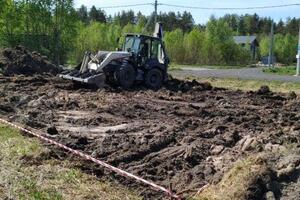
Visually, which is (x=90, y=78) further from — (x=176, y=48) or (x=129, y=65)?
(x=176, y=48)

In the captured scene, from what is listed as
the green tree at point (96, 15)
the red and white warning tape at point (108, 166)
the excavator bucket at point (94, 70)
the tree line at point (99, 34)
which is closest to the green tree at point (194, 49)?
the tree line at point (99, 34)

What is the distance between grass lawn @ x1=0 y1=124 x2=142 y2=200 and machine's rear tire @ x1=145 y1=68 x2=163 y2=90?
12.6m

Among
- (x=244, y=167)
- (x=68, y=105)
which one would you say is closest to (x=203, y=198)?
(x=244, y=167)

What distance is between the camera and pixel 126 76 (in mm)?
20406

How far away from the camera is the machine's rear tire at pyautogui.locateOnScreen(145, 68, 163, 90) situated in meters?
21.5

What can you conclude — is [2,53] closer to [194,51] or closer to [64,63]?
[64,63]

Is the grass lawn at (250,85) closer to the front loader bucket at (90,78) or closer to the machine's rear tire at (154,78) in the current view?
the machine's rear tire at (154,78)

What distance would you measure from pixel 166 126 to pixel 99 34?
52368 mm

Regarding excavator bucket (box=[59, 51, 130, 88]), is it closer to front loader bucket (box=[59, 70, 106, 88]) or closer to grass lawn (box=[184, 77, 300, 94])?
front loader bucket (box=[59, 70, 106, 88])

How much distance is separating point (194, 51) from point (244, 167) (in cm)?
6336

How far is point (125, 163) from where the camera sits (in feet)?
29.1

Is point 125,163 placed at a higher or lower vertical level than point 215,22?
lower

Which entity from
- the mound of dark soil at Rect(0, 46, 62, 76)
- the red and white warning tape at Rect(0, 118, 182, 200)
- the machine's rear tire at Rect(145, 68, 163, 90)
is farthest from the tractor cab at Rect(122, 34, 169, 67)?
the red and white warning tape at Rect(0, 118, 182, 200)

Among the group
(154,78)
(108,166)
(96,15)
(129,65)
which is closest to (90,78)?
(129,65)
